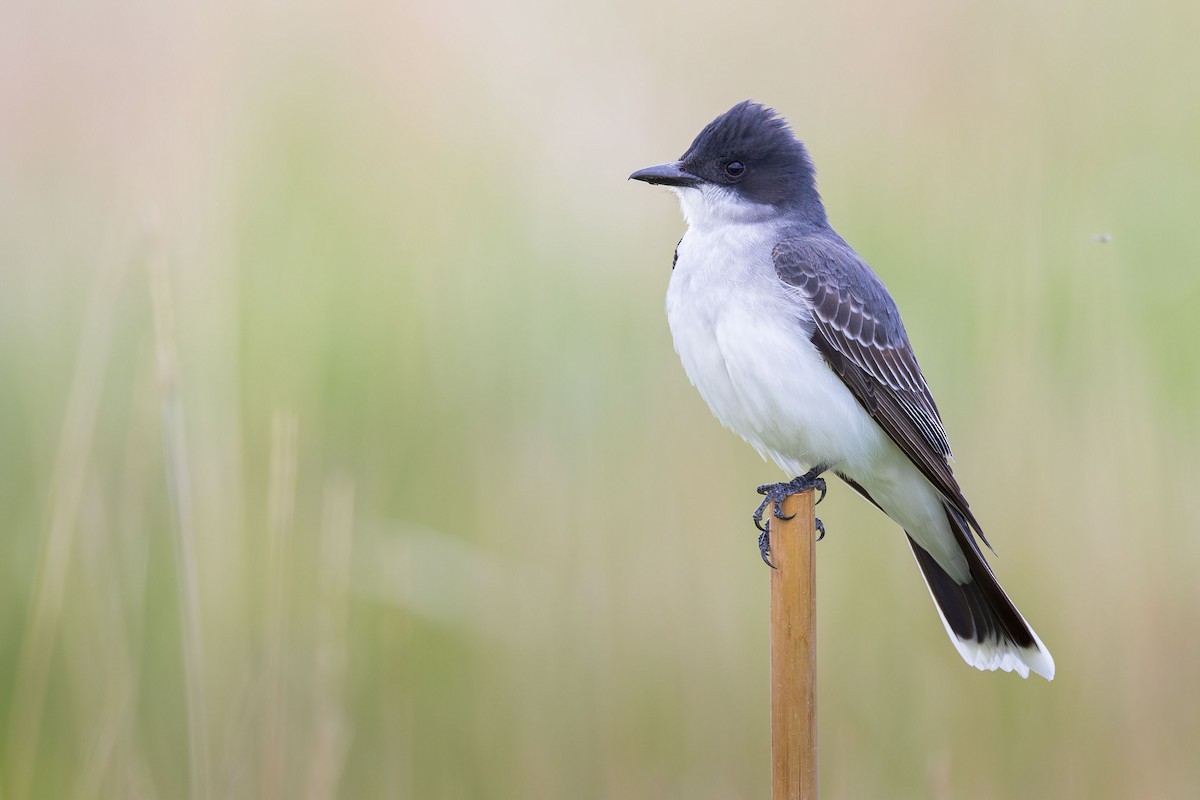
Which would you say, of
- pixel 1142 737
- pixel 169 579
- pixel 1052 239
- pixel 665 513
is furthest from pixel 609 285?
pixel 1142 737

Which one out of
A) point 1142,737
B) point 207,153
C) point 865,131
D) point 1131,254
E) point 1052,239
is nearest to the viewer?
point 1142,737

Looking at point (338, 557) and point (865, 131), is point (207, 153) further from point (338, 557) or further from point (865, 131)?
point (865, 131)

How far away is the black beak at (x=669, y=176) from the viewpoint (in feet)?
11.6

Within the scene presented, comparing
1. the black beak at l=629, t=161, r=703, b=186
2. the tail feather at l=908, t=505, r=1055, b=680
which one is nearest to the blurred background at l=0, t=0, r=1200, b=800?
the tail feather at l=908, t=505, r=1055, b=680

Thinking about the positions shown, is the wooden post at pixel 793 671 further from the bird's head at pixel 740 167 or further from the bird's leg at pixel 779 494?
the bird's head at pixel 740 167

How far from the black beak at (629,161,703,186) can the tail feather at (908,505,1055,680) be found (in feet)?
3.80

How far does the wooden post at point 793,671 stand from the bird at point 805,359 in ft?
2.70

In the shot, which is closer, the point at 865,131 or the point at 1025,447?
the point at 1025,447

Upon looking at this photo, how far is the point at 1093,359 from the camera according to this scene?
3.97 meters

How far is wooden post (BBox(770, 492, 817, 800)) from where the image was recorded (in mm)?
2369

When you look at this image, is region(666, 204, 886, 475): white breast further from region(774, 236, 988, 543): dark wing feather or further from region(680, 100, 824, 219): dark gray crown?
region(680, 100, 824, 219): dark gray crown

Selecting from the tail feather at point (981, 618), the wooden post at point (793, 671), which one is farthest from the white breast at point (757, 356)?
the wooden post at point (793, 671)

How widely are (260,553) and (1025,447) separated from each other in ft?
7.73

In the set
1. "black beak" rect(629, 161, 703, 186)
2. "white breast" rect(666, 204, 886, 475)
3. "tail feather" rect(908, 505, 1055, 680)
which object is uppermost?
"black beak" rect(629, 161, 703, 186)
